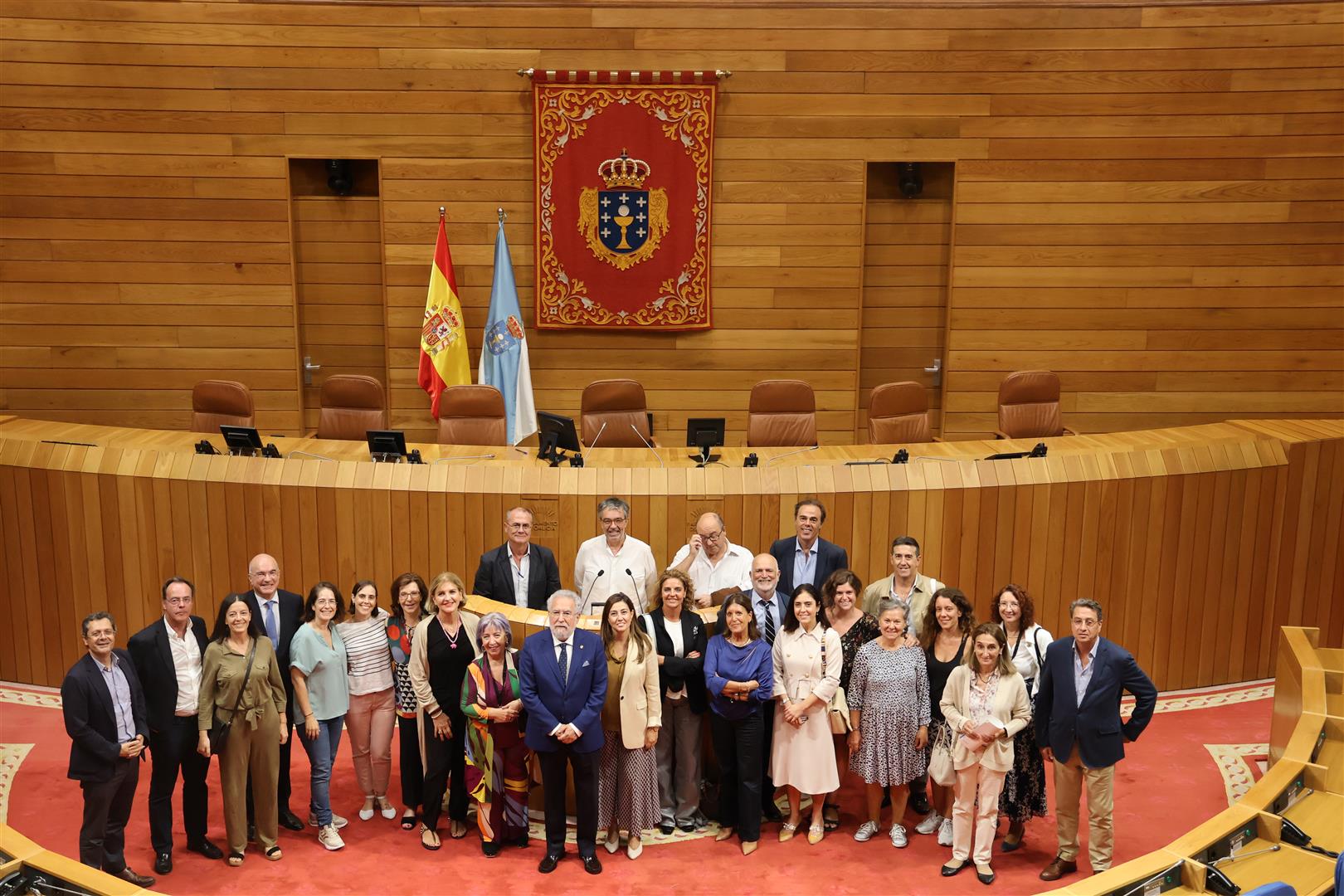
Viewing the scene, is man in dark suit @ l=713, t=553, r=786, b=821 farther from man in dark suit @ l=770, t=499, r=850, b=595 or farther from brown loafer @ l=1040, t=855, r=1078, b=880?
brown loafer @ l=1040, t=855, r=1078, b=880

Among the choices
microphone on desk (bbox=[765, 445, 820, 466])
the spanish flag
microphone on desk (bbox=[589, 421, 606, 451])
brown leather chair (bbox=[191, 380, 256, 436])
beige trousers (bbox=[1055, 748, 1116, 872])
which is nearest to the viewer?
beige trousers (bbox=[1055, 748, 1116, 872])

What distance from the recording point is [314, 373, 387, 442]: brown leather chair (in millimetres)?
7742

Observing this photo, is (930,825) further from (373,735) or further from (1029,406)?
(1029,406)

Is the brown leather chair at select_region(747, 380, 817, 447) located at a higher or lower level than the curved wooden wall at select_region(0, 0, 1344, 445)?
lower

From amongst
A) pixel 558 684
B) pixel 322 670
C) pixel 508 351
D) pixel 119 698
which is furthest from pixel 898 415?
pixel 119 698

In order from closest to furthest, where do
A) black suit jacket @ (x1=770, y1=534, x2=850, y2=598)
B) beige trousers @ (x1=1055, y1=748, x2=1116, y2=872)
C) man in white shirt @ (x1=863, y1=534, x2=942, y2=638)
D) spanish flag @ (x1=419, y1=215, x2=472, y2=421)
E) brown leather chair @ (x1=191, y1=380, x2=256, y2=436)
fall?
1. beige trousers @ (x1=1055, y1=748, x2=1116, y2=872)
2. man in white shirt @ (x1=863, y1=534, x2=942, y2=638)
3. black suit jacket @ (x1=770, y1=534, x2=850, y2=598)
4. brown leather chair @ (x1=191, y1=380, x2=256, y2=436)
5. spanish flag @ (x1=419, y1=215, x2=472, y2=421)

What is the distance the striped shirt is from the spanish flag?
144 inches

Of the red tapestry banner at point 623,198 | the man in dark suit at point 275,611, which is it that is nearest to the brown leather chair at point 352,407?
the red tapestry banner at point 623,198

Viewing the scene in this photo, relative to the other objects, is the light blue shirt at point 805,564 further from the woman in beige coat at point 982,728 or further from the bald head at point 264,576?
the bald head at point 264,576

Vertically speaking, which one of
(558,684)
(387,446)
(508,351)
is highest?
(508,351)

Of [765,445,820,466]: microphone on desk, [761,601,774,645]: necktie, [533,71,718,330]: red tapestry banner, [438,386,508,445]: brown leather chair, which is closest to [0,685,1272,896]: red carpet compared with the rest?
[761,601,774,645]: necktie

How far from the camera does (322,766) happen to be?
5.08 metres

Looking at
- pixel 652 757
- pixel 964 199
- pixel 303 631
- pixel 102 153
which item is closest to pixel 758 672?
pixel 652 757

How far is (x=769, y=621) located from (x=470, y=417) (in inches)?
110
